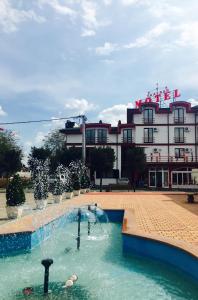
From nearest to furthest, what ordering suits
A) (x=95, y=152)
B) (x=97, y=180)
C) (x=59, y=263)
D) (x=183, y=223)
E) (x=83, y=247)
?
(x=59, y=263), (x=83, y=247), (x=183, y=223), (x=95, y=152), (x=97, y=180)

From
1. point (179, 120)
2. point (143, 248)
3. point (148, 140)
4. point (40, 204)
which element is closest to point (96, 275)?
point (143, 248)

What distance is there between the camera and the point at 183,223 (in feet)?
41.1

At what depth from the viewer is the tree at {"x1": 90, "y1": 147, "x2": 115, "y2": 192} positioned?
47.3 metres

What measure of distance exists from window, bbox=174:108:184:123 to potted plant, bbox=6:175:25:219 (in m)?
42.1

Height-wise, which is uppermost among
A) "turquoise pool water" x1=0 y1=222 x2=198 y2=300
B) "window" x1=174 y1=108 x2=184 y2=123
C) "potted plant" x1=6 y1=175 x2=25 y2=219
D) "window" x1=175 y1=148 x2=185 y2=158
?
"window" x1=174 y1=108 x2=184 y2=123

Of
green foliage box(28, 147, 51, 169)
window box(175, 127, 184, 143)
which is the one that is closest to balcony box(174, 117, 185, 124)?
window box(175, 127, 184, 143)

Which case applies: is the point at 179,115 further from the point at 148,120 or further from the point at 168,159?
the point at 168,159

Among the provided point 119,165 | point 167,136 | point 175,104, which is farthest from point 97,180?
point 175,104

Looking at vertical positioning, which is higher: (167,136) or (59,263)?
(167,136)

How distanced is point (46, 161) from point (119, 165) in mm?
11374

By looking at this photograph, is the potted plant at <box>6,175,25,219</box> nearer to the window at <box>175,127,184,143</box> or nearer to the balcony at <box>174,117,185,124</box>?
the window at <box>175,127,184,143</box>

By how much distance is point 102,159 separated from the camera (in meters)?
47.3

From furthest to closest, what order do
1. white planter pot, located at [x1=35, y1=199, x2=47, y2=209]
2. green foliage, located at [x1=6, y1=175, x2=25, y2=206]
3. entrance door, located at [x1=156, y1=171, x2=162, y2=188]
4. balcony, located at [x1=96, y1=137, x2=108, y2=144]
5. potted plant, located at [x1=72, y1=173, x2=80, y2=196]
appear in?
balcony, located at [x1=96, y1=137, x2=108, y2=144]
entrance door, located at [x1=156, y1=171, x2=162, y2=188]
potted plant, located at [x1=72, y1=173, x2=80, y2=196]
white planter pot, located at [x1=35, y1=199, x2=47, y2=209]
green foliage, located at [x1=6, y1=175, x2=25, y2=206]

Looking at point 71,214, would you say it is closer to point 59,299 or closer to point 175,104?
point 59,299
